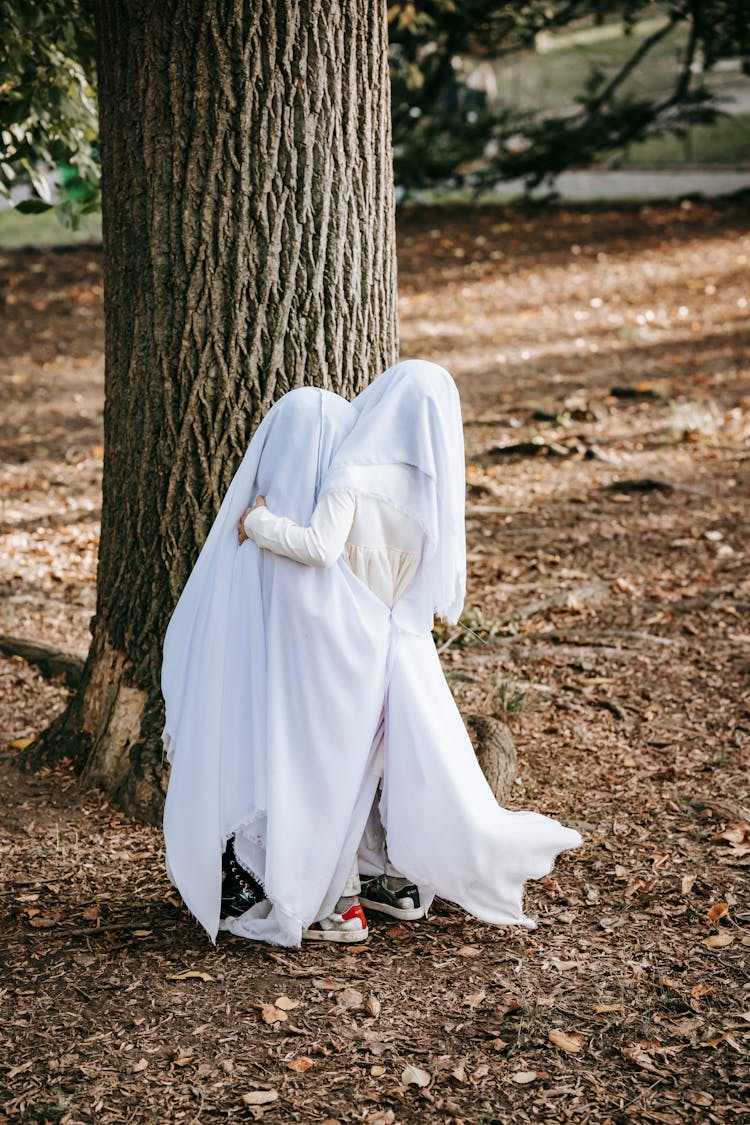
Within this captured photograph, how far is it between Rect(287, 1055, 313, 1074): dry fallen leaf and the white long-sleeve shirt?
1.40 meters

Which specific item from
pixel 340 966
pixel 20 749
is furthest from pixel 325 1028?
pixel 20 749

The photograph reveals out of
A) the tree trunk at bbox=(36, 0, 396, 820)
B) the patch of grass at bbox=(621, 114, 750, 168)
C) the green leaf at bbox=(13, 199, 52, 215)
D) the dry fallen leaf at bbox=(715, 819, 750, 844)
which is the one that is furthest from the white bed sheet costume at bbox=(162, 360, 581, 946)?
the patch of grass at bbox=(621, 114, 750, 168)

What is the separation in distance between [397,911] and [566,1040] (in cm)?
84

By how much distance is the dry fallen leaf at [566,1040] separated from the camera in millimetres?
3385

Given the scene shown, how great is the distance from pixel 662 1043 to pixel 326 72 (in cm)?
348

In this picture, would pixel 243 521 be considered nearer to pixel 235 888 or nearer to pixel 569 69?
pixel 235 888

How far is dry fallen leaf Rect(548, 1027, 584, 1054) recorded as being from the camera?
3.38 m

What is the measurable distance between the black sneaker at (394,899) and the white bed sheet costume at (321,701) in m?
0.19

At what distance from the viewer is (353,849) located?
12.9ft

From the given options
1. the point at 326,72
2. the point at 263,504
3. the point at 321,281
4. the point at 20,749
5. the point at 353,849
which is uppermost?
the point at 326,72

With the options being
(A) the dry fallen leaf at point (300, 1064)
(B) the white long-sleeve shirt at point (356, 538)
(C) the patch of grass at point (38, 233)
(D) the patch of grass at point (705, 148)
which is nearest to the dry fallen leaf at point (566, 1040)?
(A) the dry fallen leaf at point (300, 1064)

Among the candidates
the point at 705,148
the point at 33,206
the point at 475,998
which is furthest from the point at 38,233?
the point at 475,998

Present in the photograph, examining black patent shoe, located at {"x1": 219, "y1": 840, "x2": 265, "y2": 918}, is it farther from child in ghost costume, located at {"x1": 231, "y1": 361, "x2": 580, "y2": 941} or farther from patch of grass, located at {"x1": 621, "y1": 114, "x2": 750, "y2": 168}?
patch of grass, located at {"x1": 621, "y1": 114, "x2": 750, "y2": 168}

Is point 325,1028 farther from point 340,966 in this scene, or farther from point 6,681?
point 6,681
